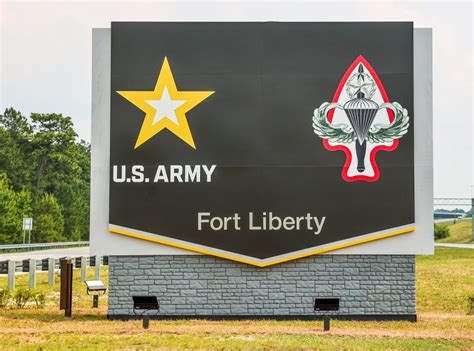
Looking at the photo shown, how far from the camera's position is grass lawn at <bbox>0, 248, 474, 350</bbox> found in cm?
1463

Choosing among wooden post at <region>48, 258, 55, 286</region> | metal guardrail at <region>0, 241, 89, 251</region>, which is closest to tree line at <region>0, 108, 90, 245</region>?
metal guardrail at <region>0, 241, 89, 251</region>

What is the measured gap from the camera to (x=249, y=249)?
18688 mm

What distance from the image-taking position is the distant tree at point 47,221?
69688 millimetres

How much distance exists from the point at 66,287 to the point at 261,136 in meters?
5.99

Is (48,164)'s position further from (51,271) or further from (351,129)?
(351,129)

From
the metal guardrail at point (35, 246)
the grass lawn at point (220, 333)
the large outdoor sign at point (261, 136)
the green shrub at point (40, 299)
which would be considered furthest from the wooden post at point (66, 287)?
the metal guardrail at point (35, 246)

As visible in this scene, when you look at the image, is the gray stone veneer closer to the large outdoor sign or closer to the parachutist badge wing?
the large outdoor sign

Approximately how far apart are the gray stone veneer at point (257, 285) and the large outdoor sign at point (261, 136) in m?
0.39

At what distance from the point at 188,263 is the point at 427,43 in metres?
7.55

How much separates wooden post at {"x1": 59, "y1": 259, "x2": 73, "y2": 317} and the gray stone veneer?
1592mm

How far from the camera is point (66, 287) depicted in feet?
65.0

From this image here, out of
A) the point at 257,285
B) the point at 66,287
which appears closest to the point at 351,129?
the point at 257,285

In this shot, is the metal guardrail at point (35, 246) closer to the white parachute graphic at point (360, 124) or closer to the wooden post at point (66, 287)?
the wooden post at point (66, 287)

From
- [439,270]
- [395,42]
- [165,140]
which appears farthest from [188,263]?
[439,270]
